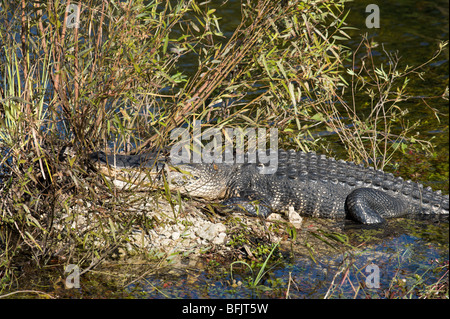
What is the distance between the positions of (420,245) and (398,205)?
849 millimetres

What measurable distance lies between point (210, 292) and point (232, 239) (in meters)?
0.72

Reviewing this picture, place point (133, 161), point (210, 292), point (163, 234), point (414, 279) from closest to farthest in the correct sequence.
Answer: point (210, 292) < point (414, 279) < point (163, 234) < point (133, 161)

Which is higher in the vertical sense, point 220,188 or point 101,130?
point 101,130

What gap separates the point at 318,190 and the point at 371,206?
22.0 inches

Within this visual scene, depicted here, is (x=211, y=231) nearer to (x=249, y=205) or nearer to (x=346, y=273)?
(x=249, y=205)

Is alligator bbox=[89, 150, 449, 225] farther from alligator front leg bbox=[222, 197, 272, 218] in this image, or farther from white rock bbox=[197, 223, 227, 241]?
white rock bbox=[197, 223, 227, 241]

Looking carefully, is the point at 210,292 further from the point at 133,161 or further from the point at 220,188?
the point at 220,188

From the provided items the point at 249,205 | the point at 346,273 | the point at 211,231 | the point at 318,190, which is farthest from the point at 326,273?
the point at 318,190

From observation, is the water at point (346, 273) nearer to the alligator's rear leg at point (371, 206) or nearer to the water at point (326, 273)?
the water at point (326, 273)
